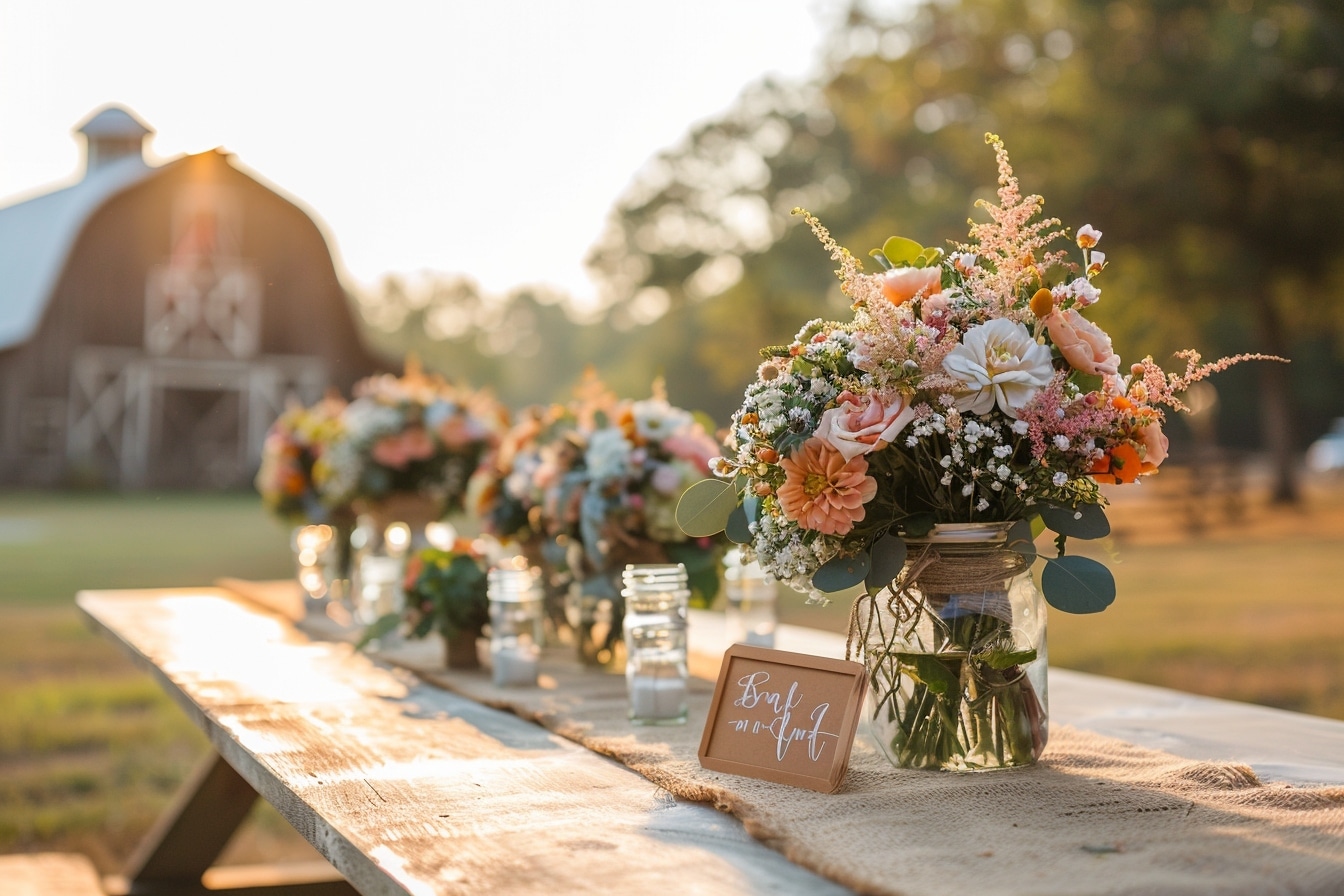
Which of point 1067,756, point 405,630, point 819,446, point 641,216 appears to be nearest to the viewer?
point 819,446

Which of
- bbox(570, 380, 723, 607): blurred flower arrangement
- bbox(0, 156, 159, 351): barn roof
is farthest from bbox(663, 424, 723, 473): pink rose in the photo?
bbox(0, 156, 159, 351): barn roof

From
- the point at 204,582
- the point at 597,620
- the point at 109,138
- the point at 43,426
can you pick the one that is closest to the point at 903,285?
the point at 597,620

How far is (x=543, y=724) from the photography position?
1.85 metres

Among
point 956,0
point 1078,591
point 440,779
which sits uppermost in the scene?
point 956,0

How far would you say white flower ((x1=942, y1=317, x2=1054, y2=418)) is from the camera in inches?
54.6

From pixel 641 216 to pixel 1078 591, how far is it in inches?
986

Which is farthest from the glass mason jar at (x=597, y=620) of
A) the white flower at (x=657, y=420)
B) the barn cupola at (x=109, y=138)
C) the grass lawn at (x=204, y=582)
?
the barn cupola at (x=109, y=138)

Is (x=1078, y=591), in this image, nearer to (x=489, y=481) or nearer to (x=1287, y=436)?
(x=489, y=481)

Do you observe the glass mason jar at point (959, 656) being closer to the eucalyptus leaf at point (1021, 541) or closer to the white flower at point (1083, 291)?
the eucalyptus leaf at point (1021, 541)

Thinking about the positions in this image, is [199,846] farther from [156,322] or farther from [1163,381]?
[156,322]

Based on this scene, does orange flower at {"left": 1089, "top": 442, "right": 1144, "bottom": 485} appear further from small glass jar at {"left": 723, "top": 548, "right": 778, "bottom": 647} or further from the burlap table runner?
small glass jar at {"left": 723, "top": 548, "right": 778, "bottom": 647}

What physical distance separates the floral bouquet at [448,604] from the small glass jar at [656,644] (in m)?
0.56

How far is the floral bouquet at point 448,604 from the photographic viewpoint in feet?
7.78

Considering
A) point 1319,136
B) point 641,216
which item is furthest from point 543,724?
point 641,216
